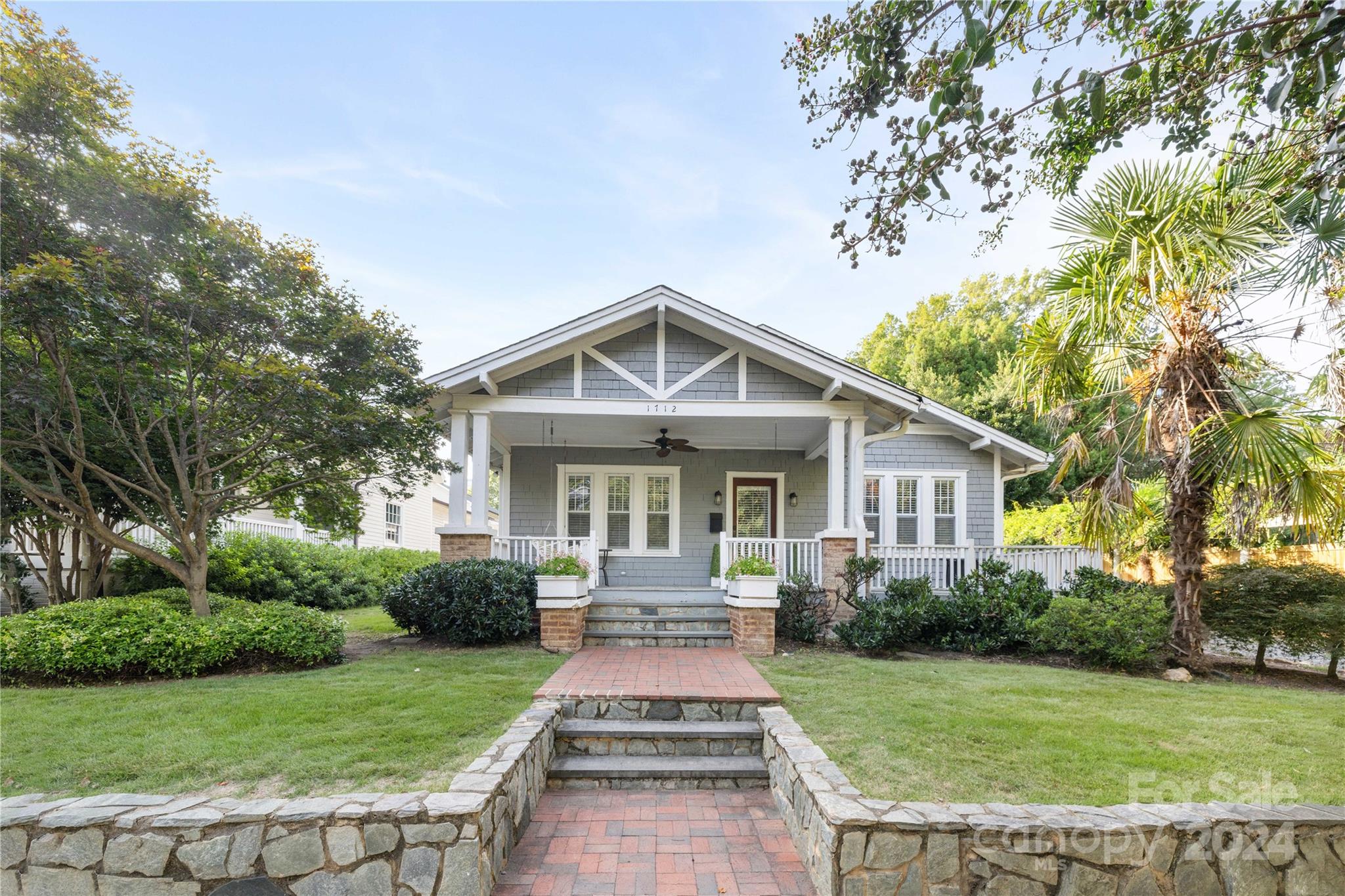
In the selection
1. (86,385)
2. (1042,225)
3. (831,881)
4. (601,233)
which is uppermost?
(601,233)

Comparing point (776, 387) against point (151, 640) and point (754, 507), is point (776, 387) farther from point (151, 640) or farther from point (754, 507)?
point (151, 640)

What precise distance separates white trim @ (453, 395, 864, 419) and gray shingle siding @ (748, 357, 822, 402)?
0.40ft

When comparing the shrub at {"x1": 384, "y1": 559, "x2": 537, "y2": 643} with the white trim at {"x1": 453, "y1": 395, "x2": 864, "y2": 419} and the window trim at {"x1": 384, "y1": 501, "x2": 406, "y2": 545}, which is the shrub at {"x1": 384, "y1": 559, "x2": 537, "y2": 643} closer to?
the white trim at {"x1": 453, "y1": 395, "x2": 864, "y2": 419}

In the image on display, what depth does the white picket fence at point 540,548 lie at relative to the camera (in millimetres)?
9273

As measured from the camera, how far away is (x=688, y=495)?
38.9ft

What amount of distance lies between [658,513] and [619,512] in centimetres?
71

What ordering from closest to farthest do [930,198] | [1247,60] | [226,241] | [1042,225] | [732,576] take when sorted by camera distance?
[930,198] → [1247,60] → [226,241] → [1042,225] → [732,576]

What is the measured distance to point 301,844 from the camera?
3104 millimetres

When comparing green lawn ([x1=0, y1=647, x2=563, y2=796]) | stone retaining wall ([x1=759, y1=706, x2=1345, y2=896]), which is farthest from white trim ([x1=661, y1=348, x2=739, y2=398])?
stone retaining wall ([x1=759, y1=706, x2=1345, y2=896])

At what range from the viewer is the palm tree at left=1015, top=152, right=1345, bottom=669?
6.45 metres

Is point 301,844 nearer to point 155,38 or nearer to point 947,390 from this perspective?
point 155,38

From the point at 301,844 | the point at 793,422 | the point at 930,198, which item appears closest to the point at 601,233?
the point at 793,422

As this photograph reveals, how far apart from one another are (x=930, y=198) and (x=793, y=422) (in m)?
6.71

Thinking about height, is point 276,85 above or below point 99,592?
above
